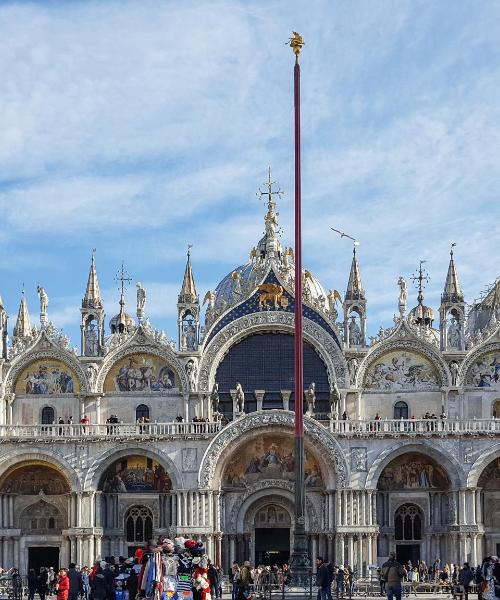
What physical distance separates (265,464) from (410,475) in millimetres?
6342

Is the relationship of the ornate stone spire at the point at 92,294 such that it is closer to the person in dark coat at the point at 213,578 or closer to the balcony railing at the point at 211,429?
the balcony railing at the point at 211,429

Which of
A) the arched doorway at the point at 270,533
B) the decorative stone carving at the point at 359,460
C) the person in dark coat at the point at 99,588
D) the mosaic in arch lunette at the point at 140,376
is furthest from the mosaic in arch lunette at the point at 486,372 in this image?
the person in dark coat at the point at 99,588

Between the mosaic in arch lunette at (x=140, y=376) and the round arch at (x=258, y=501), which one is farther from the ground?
the mosaic in arch lunette at (x=140, y=376)

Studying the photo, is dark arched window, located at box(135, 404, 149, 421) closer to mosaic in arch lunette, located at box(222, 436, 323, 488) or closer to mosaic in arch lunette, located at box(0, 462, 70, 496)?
mosaic in arch lunette, located at box(0, 462, 70, 496)

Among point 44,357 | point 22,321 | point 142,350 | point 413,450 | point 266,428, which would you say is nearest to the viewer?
point 413,450

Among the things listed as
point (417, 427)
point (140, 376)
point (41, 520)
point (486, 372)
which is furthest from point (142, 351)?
point (486, 372)

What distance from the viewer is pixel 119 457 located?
5628cm

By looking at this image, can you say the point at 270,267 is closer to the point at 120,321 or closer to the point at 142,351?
the point at 142,351

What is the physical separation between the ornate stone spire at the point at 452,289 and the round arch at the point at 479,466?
26.3 feet

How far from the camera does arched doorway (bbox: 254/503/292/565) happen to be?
57906mm

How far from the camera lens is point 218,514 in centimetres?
5541

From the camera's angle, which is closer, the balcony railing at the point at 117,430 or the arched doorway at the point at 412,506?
the balcony railing at the point at 117,430

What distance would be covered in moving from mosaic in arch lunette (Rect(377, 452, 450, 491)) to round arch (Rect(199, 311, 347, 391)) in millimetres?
4298

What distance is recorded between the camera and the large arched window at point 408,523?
187 ft
